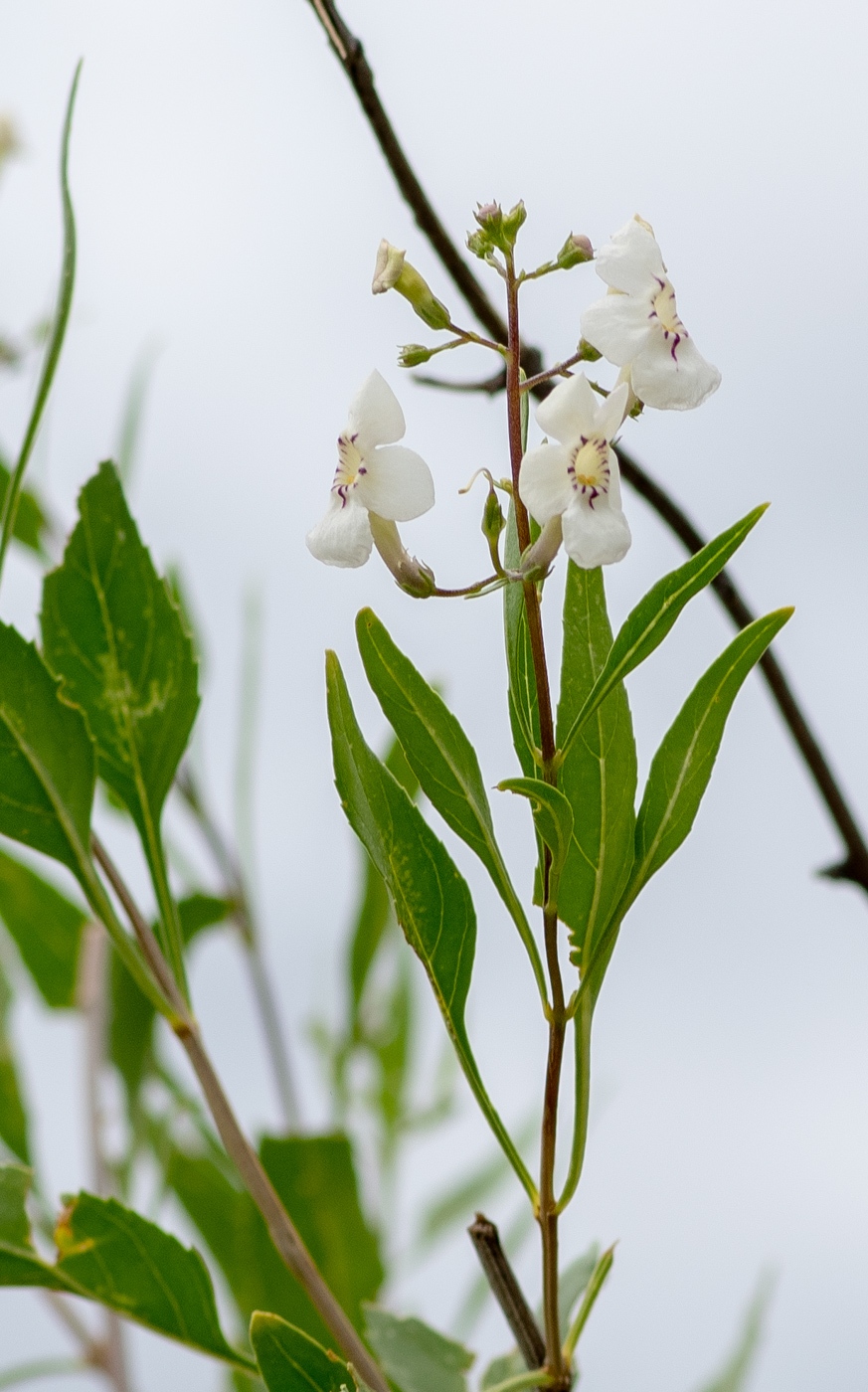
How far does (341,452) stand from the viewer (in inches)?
14.5

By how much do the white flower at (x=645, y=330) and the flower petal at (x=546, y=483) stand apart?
0.12 feet

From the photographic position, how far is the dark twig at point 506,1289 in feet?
1.21

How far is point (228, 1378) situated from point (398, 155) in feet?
2.66

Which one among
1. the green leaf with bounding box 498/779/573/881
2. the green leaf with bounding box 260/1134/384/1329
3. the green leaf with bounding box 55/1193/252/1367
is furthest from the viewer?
the green leaf with bounding box 260/1134/384/1329

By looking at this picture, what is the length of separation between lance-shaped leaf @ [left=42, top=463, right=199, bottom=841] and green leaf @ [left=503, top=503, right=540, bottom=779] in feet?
0.52

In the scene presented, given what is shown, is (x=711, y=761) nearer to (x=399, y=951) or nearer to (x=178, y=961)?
(x=178, y=961)

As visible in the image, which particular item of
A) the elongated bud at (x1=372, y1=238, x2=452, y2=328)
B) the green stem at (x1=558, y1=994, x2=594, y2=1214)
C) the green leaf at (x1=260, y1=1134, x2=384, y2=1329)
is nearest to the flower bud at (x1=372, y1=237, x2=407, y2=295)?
the elongated bud at (x1=372, y1=238, x2=452, y2=328)

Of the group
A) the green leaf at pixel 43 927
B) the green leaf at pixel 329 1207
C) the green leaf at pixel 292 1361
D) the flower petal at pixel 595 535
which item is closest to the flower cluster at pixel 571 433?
the flower petal at pixel 595 535

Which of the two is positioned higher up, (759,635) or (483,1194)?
(759,635)

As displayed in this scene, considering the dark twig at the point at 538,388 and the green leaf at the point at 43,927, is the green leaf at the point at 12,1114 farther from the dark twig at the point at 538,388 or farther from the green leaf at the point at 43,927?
the dark twig at the point at 538,388

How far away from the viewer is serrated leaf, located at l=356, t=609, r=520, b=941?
0.36 metres

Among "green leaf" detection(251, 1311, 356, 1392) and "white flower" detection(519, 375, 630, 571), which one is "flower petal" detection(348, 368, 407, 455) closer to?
"white flower" detection(519, 375, 630, 571)

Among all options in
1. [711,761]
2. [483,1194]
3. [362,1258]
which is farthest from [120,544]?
[483,1194]

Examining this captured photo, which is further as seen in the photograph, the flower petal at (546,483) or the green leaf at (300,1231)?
the green leaf at (300,1231)
